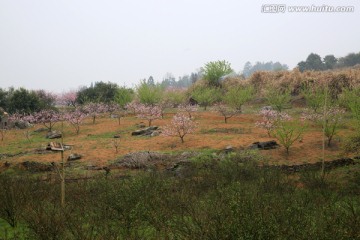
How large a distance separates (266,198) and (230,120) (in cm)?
2491

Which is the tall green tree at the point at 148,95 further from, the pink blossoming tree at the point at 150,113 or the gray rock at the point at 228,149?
the gray rock at the point at 228,149

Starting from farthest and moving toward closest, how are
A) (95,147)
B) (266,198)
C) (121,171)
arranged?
(95,147) → (121,171) → (266,198)

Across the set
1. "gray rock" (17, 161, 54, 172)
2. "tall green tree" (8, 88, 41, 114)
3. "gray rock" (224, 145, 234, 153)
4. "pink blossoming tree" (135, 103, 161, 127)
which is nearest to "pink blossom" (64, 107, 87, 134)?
"pink blossoming tree" (135, 103, 161, 127)

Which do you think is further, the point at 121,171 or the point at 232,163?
the point at 121,171

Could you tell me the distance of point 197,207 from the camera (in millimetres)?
8297

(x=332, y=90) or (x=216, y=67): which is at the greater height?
(x=216, y=67)

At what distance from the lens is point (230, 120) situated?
33500 millimetres

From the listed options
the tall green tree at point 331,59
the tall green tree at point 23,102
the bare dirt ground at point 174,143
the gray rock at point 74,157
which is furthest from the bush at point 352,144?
the tall green tree at point 331,59

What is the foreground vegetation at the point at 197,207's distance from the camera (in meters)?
6.18

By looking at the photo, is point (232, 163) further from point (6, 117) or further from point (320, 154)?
point (6, 117)

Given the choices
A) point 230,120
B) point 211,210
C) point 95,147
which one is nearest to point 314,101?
point 230,120

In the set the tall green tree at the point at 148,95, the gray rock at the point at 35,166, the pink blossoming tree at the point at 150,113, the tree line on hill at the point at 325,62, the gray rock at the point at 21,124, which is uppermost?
the tree line on hill at the point at 325,62

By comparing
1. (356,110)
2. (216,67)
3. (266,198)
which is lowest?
(266,198)

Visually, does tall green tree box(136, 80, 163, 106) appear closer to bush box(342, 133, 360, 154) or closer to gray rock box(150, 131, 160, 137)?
gray rock box(150, 131, 160, 137)
